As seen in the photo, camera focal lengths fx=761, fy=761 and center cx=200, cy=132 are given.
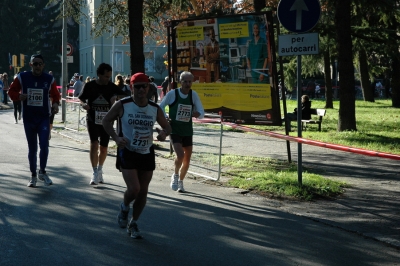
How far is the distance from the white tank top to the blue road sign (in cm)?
395

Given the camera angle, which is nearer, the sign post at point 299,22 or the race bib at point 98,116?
the sign post at point 299,22

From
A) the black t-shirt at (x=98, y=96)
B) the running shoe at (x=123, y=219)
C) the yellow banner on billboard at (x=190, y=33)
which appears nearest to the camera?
the running shoe at (x=123, y=219)

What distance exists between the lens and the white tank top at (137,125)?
779 cm

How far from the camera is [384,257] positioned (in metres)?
7.28

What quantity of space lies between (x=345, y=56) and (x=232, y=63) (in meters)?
7.87

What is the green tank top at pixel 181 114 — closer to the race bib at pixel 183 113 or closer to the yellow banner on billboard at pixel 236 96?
the race bib at pixel 183 113

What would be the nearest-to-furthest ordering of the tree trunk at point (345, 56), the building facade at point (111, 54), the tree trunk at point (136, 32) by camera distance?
1. the tree trunk at point (136, 32)
2. the tree trunk at point (345, 56)
3. the building facade at point (111, 54)

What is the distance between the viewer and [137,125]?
7805 mm

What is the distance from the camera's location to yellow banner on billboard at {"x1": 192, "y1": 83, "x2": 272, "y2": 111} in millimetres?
14451

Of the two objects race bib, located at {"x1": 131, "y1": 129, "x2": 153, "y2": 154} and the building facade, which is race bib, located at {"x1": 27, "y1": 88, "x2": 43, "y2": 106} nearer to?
race bib, located at {"x1": 131, "y1": 129, "x2": 153, "y2": 154}

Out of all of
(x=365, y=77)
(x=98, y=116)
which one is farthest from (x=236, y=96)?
(x=365, y=77)

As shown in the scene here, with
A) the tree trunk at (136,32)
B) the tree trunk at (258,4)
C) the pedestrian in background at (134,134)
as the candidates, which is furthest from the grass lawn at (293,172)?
the tree trunk at (258,4)

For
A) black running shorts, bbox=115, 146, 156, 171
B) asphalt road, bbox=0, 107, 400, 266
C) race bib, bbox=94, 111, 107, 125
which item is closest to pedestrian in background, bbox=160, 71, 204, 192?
asphalt road, bbox=0, 107, 400, 266

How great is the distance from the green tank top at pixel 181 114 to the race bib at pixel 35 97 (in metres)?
1.94
